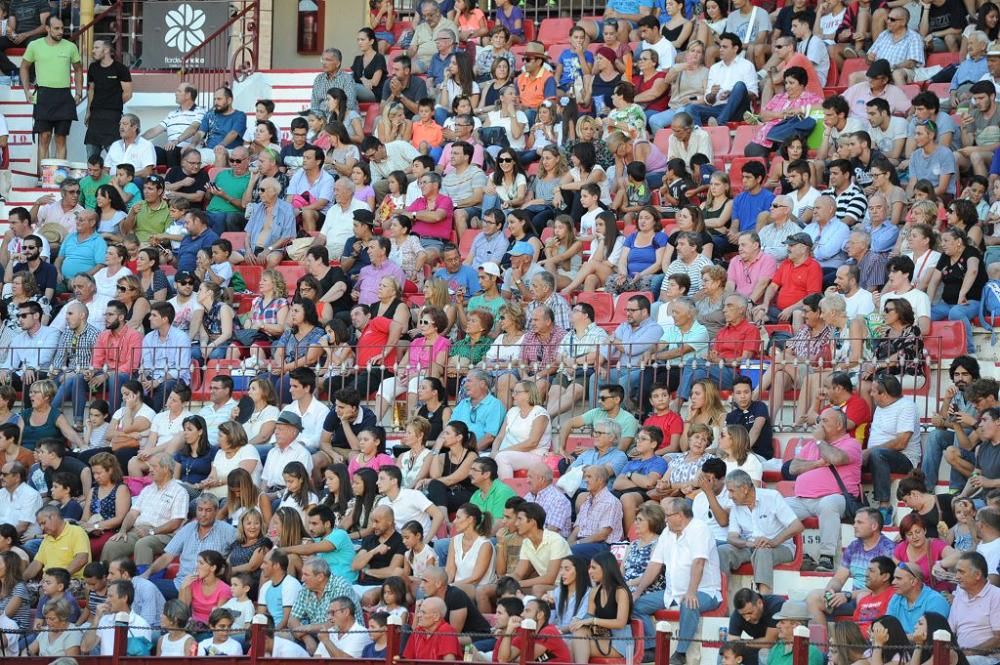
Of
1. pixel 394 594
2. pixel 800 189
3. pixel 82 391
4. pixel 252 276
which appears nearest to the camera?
pixel 394 594

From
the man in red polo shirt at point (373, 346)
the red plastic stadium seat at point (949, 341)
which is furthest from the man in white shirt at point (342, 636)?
the red plastic stadium seat at point (949, 341)

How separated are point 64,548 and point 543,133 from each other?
700cm

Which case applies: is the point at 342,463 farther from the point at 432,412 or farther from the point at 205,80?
the point at 205,80

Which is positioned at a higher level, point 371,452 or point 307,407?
point 307,407

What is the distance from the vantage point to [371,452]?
15914 millimetres

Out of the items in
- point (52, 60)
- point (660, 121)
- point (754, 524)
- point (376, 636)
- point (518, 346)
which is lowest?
point (376, 636)

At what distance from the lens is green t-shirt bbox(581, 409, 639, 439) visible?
15516mm

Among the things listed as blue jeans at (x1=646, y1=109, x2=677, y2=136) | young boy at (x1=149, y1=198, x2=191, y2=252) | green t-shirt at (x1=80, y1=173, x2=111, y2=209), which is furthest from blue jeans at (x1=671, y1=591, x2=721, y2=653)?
green t-shirt at (x1=80, y1=173, x2=111, y2=209)

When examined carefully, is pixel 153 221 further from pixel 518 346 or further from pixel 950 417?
pixel 950 417

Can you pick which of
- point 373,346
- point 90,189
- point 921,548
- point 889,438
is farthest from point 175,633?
point 90,189

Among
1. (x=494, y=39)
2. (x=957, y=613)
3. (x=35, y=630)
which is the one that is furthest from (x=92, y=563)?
(x=494, y=39)

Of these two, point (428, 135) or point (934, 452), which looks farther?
point (428, 135)

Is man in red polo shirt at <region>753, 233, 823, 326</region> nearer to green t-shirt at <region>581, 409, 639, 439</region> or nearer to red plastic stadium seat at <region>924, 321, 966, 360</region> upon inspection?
red plastic stadium seat at <region>924, 321, 966, 360</region>

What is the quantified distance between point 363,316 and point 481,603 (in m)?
4.23
